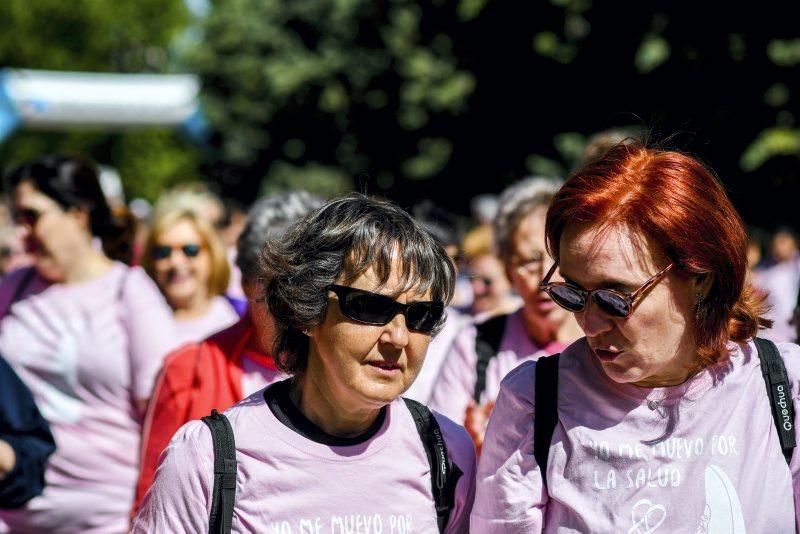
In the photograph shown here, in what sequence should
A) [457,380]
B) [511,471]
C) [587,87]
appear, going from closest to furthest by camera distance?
[511,471] < [457,380] < [587,87]

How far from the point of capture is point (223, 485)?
8.57ft

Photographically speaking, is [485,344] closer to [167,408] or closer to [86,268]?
[167,408]

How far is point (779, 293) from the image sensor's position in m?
11.9

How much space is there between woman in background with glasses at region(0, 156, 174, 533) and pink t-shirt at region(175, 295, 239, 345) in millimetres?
826

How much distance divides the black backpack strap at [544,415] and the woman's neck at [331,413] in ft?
1.31

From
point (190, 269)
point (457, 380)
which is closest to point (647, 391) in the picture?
point (457, 380)

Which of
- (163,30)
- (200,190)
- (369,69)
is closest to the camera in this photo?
(200,190)

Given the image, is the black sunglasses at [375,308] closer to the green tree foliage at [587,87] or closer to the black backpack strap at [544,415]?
Result: the black backpack strap at [544,415]

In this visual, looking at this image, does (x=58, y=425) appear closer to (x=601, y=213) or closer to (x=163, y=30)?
(x=601, y=213)

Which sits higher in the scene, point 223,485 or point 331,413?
point 331,413

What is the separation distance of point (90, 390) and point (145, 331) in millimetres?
341

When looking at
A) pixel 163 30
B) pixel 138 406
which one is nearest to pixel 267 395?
pixel 138 406

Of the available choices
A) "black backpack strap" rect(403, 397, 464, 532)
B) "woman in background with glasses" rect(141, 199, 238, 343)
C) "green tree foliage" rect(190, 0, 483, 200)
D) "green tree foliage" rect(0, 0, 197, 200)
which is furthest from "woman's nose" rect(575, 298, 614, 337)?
"green tree foliage" rect(0, 0, 197, 200)

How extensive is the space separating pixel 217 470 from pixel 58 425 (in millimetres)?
2307
